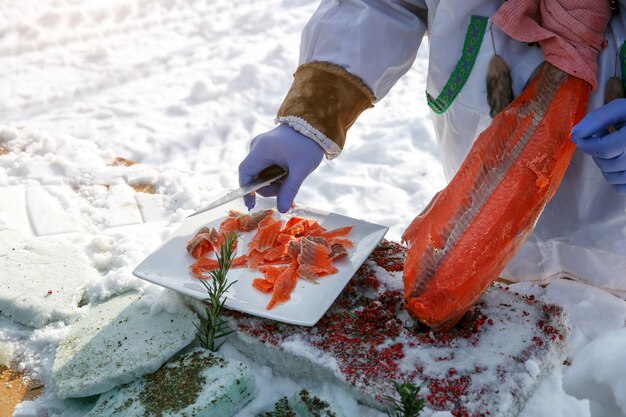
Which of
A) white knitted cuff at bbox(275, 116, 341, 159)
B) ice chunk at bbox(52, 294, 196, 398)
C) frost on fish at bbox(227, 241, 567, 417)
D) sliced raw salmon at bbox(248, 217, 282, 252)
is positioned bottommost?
ice chunk at bbox(52, 294, 196, 398)

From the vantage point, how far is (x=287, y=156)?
2.38 m

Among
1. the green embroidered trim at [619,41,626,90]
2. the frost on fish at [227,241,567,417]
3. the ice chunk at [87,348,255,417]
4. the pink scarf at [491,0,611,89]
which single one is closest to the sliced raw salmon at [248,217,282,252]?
the frost on fish at [227,241,567,417]

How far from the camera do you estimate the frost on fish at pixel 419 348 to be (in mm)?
1691

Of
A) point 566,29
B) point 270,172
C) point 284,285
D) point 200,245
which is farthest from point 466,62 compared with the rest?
point 200,245

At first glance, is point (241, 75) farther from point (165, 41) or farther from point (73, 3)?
point (73, 3)

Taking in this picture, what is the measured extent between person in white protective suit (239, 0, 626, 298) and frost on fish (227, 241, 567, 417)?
0.52 m

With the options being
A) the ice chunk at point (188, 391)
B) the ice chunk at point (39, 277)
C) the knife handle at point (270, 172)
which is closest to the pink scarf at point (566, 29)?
the knife handle at point (270, 172)

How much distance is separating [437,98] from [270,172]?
63 cm

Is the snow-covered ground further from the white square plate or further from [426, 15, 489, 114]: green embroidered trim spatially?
[426, 15, 489, 114]: green embroidered trim

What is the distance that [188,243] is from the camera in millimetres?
2260

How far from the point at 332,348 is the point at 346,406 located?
0.16 metres

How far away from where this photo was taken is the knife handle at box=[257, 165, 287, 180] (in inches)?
96.7

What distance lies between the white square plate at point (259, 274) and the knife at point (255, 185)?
93mm

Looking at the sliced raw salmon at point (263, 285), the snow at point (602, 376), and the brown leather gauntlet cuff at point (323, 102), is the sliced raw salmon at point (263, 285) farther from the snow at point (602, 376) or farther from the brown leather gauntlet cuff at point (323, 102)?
the snow at point (602, 376)
